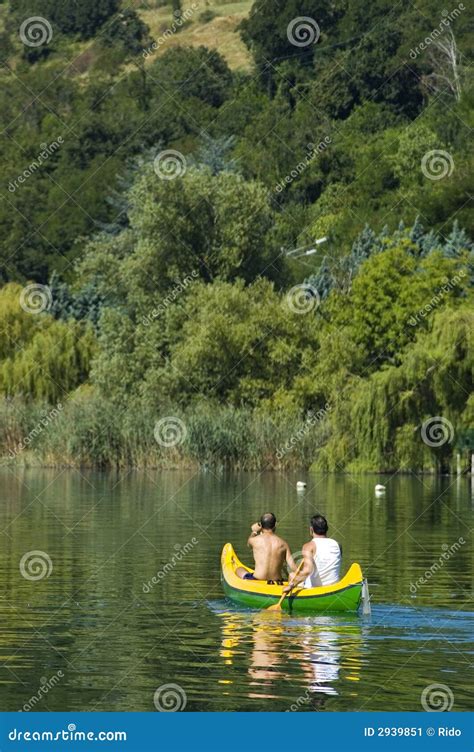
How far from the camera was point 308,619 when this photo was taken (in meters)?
24.3

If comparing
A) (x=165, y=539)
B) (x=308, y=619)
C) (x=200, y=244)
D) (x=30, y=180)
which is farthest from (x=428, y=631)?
(x=30, y=180)

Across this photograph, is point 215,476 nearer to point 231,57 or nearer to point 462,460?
point 462,460

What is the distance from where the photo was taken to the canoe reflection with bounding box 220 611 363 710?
743 inches

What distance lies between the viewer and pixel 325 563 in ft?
81.5

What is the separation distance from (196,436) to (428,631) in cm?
4051
